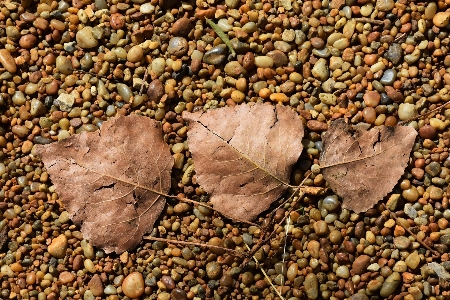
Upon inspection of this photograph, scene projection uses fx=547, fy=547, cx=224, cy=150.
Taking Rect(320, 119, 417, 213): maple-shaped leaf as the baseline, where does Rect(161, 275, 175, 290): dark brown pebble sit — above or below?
below

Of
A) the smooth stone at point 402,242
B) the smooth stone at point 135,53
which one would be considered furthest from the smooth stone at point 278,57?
the smooth stone at point 402,242

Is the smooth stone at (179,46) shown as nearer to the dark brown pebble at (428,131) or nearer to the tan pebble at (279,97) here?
the tan pebble at (279,97)

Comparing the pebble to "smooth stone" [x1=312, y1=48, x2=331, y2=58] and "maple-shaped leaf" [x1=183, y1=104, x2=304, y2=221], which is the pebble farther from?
"smooth stone" [x1=312, y1=48, x2=331, y2=58]

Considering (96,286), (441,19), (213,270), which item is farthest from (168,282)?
(441,19)

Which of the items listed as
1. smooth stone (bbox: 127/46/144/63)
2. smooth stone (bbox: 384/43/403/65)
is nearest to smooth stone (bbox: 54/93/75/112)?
smooth stone (bbox: 127/46/144/63)

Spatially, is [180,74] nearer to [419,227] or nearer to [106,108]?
[106,108]
